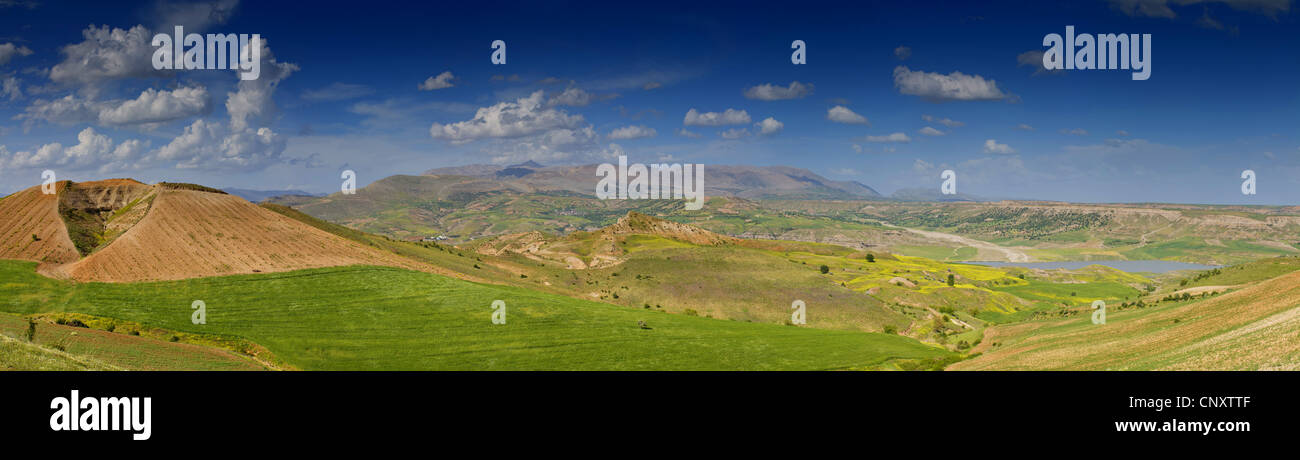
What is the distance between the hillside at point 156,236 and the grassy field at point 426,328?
12.8 ft

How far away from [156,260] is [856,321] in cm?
8828

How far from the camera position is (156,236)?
66.6m

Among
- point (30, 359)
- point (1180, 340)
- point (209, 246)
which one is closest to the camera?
point (30, 359)

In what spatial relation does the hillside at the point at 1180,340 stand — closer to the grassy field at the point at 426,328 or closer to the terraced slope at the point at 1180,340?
the terraced slope at the point at 1180,340

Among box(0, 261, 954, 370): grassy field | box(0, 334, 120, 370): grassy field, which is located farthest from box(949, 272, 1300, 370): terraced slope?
box(0, 334, 120, 370): grassy field

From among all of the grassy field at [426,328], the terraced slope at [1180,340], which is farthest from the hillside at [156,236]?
the terraced slope at [1180,340]

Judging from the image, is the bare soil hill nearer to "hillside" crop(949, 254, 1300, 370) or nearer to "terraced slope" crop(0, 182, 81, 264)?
"terraced slope" crop(0, 182, 81, 264)

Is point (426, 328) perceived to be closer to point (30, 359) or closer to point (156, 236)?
point (30, 359)

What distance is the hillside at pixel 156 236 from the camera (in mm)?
58188

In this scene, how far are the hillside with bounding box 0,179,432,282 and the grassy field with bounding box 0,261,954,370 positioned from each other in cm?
390

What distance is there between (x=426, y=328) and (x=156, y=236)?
4192cm

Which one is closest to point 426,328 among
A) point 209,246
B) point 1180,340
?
point 209,246
